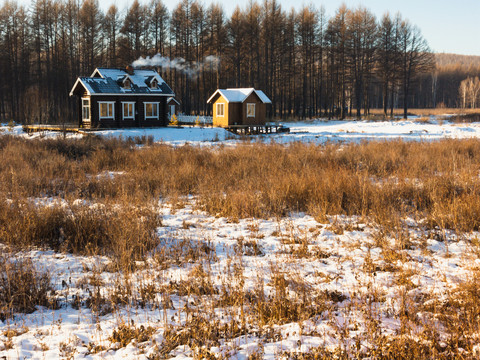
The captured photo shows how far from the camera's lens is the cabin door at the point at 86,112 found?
3394 cm

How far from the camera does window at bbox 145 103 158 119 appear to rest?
35.5 m

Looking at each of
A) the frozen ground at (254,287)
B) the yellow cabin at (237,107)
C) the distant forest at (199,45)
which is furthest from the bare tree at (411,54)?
the frozen ground at (254,287)

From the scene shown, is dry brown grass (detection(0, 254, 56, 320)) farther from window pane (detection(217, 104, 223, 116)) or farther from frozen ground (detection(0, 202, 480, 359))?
window pane (detection(217, 104, 223, 116))

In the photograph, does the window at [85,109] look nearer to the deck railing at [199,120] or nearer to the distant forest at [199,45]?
the deck railing at [199,120]

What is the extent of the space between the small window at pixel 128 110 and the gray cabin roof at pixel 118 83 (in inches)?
39.1

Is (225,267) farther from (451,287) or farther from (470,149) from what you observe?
(470,149)

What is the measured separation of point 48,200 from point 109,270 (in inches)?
175

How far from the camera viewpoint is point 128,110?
34.5 meters

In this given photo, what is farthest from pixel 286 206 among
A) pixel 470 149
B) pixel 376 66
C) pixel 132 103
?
pixel 376 66

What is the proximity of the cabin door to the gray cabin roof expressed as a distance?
143 cm

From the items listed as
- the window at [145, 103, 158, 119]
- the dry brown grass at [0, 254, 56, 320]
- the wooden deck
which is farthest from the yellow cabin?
the dry brown grass at [0, 254, 56, 320]

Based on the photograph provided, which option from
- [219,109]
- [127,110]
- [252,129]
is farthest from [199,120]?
[252,129]

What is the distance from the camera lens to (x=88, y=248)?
19.4 feet

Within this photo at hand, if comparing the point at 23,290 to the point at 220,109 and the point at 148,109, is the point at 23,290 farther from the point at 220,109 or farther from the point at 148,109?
the point at 220,109
